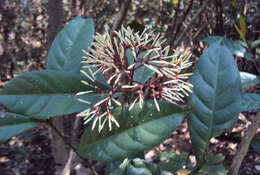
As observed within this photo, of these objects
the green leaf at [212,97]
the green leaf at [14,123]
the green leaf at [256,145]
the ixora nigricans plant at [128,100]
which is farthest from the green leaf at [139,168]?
the green leaf at [256,145]

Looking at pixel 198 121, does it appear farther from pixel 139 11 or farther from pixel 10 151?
pixel 139 11

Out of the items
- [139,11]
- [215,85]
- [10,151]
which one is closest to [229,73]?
[215,85]

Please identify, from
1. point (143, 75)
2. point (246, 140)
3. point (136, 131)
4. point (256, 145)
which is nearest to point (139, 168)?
point (136, 131)

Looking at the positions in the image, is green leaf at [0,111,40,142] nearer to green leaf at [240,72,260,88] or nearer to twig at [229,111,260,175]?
twig at [229,111,260,175]

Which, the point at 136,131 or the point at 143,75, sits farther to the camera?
the point at 143,75

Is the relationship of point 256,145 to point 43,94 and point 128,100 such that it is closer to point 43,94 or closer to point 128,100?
point 128,100
